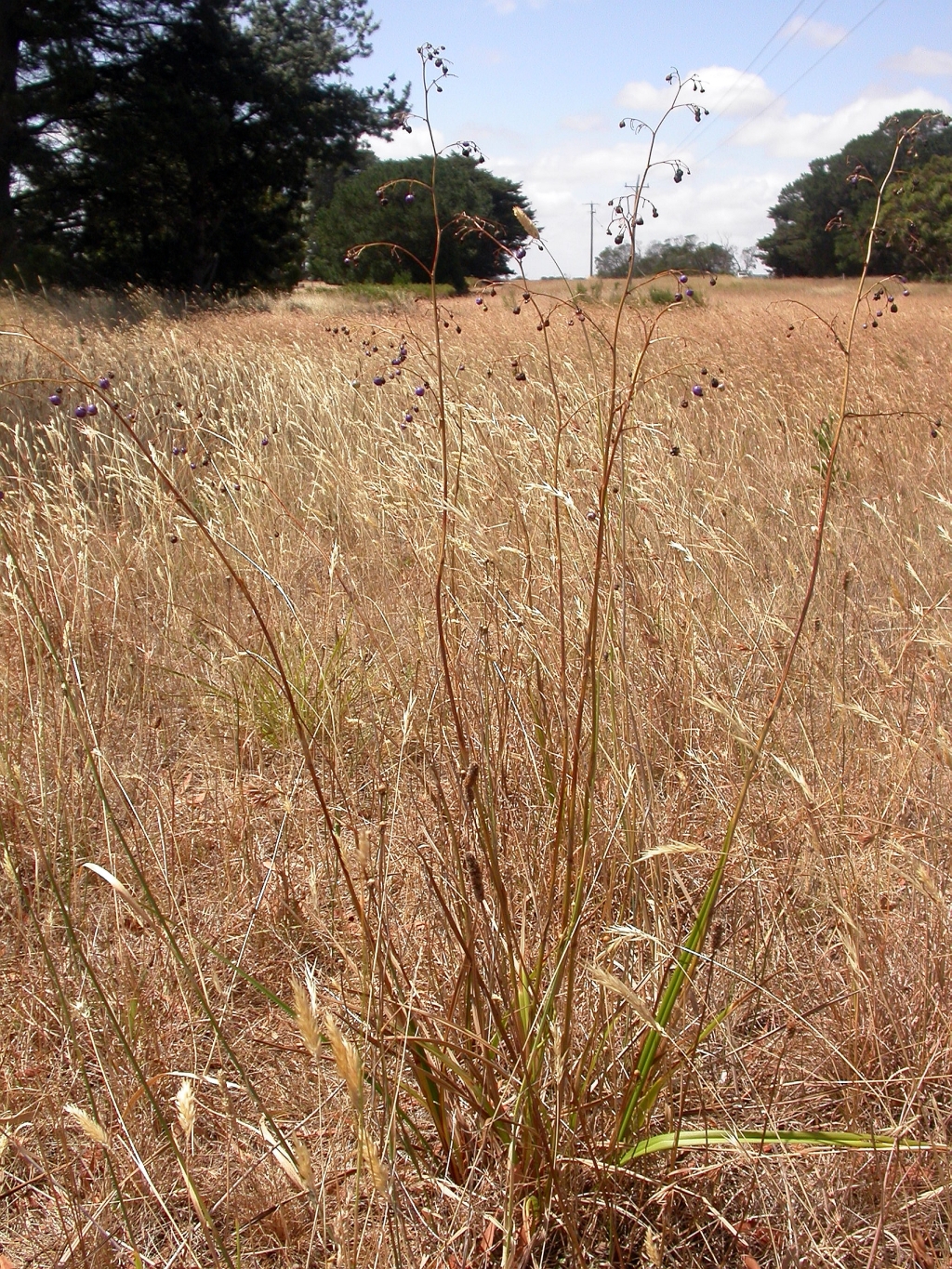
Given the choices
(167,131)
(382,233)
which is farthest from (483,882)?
(382,233)

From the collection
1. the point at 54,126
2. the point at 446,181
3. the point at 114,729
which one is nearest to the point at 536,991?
Result: the point at 114,729

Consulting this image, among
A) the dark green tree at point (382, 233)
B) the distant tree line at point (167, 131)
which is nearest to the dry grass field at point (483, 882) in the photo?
the distant tree line at point (167, 131)

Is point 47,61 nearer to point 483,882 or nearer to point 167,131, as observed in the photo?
point 167,131

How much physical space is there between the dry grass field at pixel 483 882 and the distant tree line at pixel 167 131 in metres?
15.6

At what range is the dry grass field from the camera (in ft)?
3.57

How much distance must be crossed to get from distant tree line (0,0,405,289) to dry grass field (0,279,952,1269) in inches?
614

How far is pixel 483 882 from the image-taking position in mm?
1466

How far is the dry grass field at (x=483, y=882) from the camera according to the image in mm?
1087

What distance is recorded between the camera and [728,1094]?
126 centimetres

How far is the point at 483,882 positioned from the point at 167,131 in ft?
58.7

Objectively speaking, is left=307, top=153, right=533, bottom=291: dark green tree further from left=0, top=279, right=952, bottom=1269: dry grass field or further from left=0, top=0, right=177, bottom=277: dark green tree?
left=0, top=279, right=952, bottom=1269: dry grass field

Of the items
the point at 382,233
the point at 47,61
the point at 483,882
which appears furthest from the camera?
the point at 382,233

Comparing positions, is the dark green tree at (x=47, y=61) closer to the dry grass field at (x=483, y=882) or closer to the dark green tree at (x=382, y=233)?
the dark green tree at (x=382, y=233)

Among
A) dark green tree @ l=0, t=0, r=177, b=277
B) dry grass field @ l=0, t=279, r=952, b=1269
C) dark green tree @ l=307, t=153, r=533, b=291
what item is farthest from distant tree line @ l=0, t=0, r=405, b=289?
dry grass field @ l=0, t=279, r=952, b=1269
